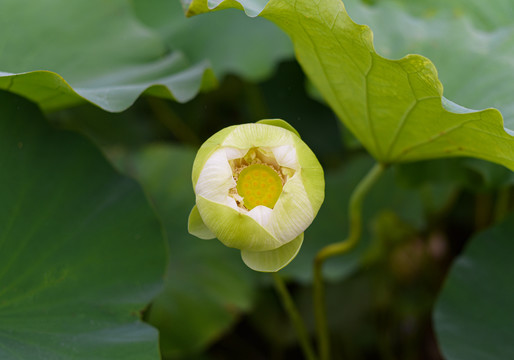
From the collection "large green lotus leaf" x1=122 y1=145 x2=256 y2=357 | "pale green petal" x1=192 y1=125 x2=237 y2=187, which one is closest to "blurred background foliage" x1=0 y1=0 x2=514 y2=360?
"large green lotus leaf" x1=122 y1=145 x2=256 y2=357

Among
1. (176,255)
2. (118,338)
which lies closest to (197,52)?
(176,255)

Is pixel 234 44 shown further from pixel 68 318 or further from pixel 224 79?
pixel 68 318

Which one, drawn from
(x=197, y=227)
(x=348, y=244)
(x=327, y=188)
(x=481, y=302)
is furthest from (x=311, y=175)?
(x=327, y=188)

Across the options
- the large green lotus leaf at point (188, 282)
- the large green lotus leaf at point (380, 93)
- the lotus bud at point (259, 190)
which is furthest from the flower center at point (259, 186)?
the large green lotus leaf at point (188, 282)

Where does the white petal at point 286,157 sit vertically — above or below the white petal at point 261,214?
above

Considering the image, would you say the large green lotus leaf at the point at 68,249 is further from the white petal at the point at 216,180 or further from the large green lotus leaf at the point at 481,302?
the large green lotus leaf at the point at 481,302

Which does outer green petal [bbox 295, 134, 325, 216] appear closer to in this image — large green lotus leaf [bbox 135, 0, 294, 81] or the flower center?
the flower center

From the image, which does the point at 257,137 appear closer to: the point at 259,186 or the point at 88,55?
the point at 259,186
